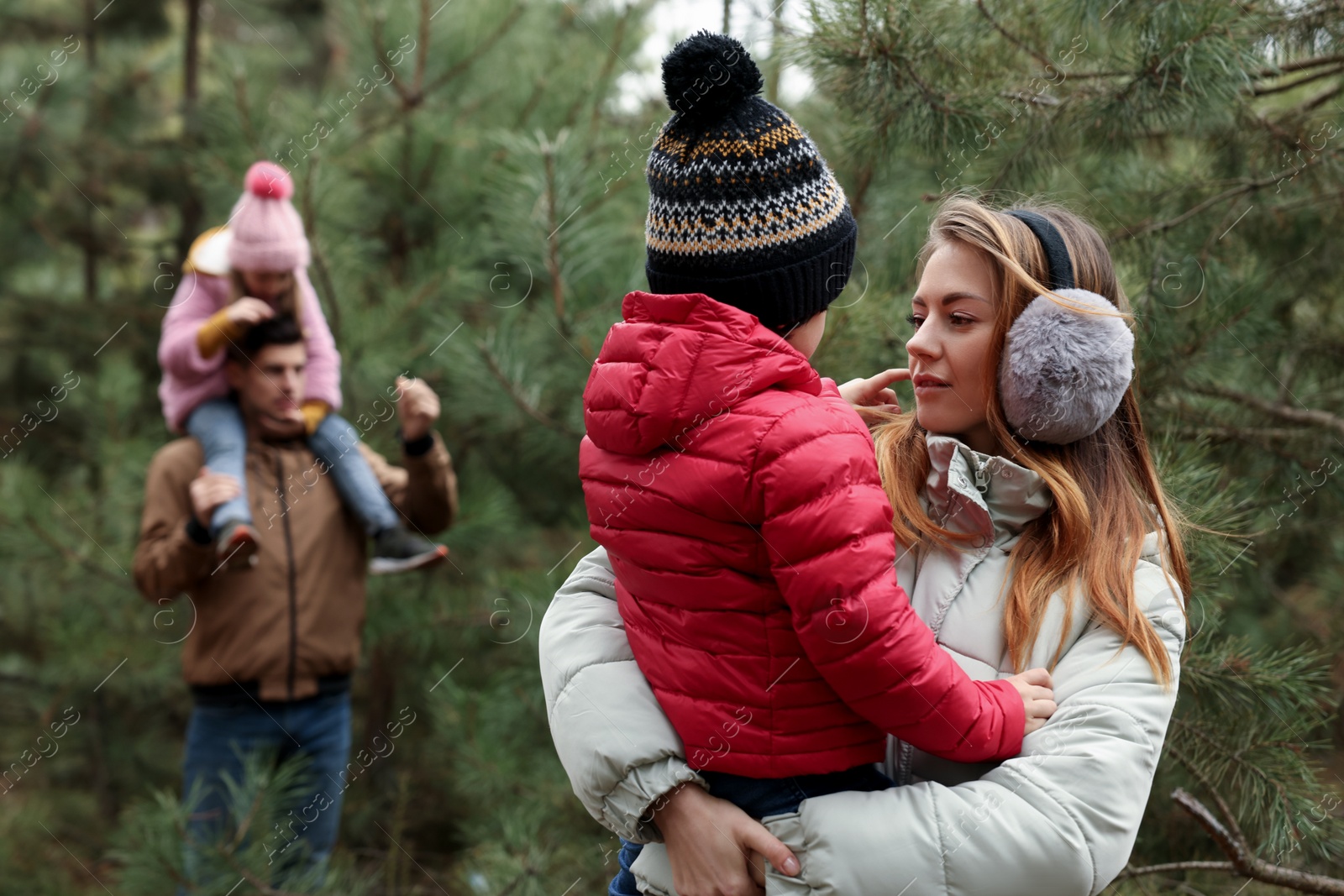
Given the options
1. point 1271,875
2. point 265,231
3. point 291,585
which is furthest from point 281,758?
point 1271,875

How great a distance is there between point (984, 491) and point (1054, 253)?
0.31 metres

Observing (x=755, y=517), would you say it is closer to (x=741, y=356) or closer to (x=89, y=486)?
(x=741, y=356)

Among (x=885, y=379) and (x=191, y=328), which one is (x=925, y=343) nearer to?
(x=885, y=379)

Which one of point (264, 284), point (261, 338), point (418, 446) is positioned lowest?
point (418, 446)

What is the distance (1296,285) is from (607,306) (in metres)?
1.47

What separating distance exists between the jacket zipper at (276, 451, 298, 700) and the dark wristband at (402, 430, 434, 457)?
12.5 inches

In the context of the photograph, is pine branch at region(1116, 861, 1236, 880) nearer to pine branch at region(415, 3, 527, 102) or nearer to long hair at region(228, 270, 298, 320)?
long hair at region(228, 270, 298, 320)

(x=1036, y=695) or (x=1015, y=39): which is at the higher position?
(x=1015, y=39)

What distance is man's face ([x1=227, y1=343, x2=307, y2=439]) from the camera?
2508 mm

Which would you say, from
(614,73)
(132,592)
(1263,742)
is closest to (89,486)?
(132,592)

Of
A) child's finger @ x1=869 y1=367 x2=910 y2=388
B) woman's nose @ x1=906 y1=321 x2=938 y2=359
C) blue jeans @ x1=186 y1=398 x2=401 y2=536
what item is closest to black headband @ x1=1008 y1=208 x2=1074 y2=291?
woman's nose @ x1=906 y1=321 x2=938 y2=359

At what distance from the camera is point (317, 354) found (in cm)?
261

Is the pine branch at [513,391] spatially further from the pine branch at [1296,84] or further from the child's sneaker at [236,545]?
the pine branch at [1296,84]

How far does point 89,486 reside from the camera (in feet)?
12.7
